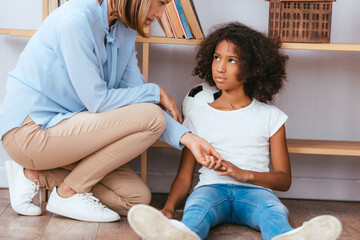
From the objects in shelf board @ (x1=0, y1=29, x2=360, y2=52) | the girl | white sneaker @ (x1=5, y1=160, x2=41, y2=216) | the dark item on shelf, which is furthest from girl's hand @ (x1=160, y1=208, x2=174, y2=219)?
the dark item on shelf

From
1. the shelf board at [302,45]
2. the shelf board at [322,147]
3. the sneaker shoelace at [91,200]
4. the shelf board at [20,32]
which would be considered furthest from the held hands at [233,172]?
the shelf board at [20,32]

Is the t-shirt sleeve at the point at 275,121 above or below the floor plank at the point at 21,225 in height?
above

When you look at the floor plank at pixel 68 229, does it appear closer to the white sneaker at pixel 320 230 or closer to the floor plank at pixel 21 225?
the floor plank at pixel 21 225

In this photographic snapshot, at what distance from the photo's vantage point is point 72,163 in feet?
5.97

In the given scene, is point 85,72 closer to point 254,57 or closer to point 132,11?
point 132,11

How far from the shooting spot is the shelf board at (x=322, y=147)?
1.91m

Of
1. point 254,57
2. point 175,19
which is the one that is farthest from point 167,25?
point 254,57

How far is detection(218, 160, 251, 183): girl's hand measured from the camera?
1.59 metres

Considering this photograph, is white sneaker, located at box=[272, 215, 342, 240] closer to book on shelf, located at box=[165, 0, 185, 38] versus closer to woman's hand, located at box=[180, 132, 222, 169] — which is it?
woman's hand, located at box=[180, 132, 222, 169]

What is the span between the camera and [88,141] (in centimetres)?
163

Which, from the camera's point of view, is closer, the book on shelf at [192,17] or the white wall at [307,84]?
the book on shelf at [192,17]

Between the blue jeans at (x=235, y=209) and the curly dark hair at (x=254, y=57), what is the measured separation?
1.36 ft

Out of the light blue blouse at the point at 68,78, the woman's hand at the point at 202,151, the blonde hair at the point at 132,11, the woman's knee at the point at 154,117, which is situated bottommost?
the woman's hand at the point at 202,151

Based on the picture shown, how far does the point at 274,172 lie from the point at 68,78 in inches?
31.7
